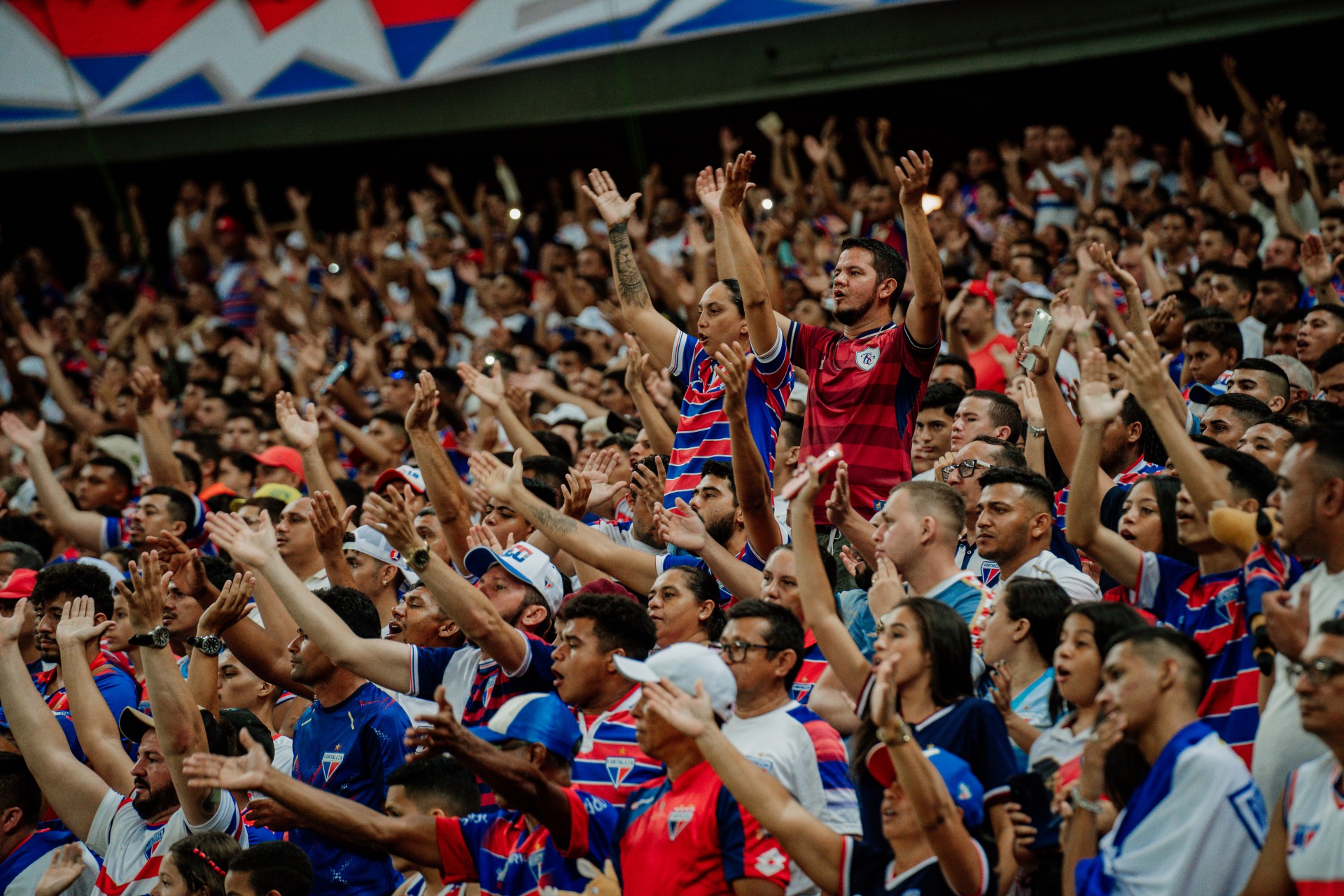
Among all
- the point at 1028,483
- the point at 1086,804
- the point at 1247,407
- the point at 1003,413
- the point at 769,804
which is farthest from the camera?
the point at 1003,413

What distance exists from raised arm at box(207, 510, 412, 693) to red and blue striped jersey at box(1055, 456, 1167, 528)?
8.02 feet

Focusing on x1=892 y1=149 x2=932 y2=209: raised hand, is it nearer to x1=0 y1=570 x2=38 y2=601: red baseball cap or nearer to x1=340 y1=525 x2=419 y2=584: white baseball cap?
x1=340 y1=525 x2=419 y2=584: white baseball cap

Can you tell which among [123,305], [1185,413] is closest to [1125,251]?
[1185,413]

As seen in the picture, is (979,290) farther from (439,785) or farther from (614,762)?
(439,785)

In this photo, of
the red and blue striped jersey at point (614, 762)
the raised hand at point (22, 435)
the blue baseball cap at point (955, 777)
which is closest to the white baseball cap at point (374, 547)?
the red and blue striped jersey at point (614, 762)

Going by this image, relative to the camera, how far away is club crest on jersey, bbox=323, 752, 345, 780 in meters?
4.71

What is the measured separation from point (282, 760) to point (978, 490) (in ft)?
8.75

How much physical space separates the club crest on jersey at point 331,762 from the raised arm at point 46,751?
0.84 metres

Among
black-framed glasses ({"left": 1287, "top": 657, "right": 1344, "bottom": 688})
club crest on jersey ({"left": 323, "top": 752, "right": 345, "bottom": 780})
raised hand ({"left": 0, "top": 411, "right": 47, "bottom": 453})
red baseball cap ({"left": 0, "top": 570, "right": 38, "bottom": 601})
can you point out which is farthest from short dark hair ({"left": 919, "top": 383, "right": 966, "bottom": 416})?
raised hand ({"left": 0, "top": 411, "right": 47, "bottom": 453})

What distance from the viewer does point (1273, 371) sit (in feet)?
19.3

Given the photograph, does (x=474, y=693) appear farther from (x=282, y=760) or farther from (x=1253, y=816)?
(x=1253, y=816)

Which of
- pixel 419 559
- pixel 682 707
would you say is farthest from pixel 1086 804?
pixel 419 559

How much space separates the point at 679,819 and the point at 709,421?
262cm

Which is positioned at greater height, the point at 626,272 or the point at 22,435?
the point at 626,272
